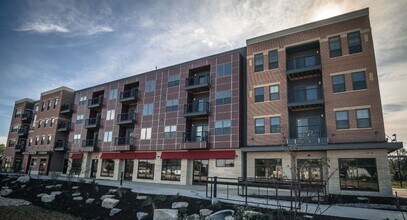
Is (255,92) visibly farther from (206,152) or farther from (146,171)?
(146,171)

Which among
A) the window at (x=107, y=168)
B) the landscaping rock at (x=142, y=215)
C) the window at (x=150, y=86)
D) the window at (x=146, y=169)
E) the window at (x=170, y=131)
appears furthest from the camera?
the window at (x=107, y=168)

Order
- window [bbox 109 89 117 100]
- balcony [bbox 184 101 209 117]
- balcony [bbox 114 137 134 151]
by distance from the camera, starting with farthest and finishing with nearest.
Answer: window [bbox 109 89 117 100], balcony [bbox 114 137 134 151], balcony [bbox 184 101 209 117]

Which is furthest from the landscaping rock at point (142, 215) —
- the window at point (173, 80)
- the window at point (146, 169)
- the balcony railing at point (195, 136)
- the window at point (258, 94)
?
the window at point (173, 80)

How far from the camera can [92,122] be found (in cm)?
3747

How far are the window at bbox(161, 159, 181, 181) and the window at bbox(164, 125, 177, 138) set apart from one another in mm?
2944

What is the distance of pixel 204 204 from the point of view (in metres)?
12.6

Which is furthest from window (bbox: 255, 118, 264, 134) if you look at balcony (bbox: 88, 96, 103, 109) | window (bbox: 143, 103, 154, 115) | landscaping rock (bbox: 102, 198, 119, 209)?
balcony (bbox: 88, 96, 103, 109)

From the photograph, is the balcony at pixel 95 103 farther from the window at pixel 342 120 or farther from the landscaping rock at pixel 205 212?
the window at pixel 342 120

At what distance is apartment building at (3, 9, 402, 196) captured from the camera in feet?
63.6

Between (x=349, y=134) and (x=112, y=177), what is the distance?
1116 inches

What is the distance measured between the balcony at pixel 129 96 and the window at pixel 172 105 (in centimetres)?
569

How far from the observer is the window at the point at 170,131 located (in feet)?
94.8

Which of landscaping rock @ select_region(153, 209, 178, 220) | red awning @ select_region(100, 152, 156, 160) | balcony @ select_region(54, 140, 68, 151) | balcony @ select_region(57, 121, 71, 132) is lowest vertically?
landscaping rock @ select_region(153, 209, 178, 220)

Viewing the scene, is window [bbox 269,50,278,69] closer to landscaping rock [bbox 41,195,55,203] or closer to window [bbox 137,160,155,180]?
window [bbox 137,160,155,180]
